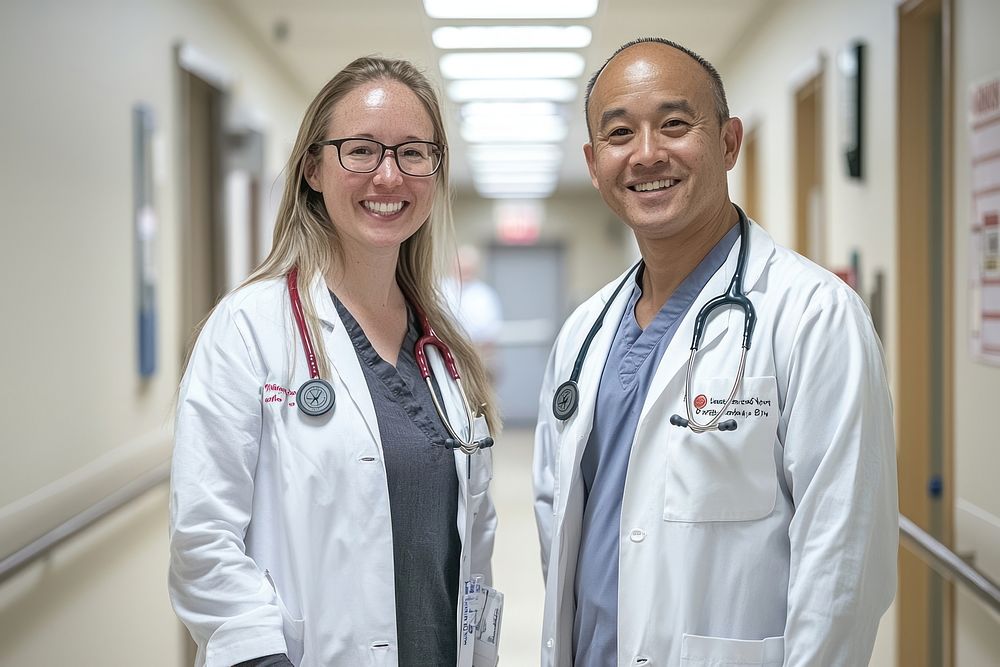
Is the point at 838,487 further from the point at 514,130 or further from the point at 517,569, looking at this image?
the point at 514,130

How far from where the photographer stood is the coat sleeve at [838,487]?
4.33ft

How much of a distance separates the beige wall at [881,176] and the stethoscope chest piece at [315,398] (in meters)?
1.66

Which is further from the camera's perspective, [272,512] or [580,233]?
[580,233]

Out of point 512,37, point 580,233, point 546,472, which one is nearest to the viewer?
point 546,472

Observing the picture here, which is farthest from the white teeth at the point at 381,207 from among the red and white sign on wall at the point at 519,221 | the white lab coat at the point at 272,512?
the red and white sign on wall at the point at 519,221

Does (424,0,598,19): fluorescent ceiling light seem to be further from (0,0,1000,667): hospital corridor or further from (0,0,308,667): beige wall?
(0,0,308,667): beige wall

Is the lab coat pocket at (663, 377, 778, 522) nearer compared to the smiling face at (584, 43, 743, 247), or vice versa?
the lab coat pocket at (663, 377, 778, 522)

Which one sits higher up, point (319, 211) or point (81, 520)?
point (319, 211)

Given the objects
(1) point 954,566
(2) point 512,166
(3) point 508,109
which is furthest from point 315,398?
(2) point 512,166

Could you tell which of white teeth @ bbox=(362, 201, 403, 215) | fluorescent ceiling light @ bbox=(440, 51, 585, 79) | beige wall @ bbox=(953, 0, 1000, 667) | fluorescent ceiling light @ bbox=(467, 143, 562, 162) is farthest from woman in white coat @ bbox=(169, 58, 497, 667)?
fluorescent ceiling light @ bbox=(467, 143, 562, 162)

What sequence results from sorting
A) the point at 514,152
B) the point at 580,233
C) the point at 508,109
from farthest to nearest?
the point at 580,233
the point at 514,152
the point at 508,109

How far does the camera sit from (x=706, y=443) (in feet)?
4.66

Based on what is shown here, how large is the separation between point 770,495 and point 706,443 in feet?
0.38

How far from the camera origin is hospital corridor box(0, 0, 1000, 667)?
1395 millimetres
